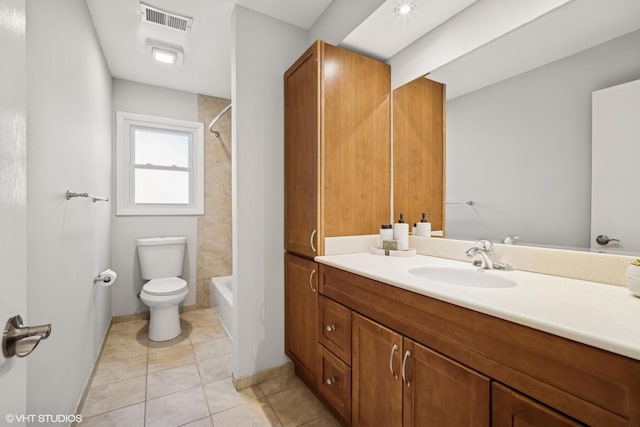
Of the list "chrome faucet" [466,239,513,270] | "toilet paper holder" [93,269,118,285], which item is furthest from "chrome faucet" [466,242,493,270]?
"toilet paper holder" [93,269,118,285]

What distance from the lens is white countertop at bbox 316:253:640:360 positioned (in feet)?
1.92

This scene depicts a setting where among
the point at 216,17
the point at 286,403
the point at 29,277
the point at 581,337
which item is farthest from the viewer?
the point at 216,17

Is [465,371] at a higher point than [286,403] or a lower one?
higher

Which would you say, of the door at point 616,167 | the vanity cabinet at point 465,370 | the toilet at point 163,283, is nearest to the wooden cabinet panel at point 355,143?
the vanity cabinet at point 465,370

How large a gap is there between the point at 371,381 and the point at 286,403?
787 millimetres

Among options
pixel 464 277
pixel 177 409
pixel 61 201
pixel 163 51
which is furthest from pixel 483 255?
pixel 163 51

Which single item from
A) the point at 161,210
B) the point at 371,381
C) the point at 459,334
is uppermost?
the point at 161,210

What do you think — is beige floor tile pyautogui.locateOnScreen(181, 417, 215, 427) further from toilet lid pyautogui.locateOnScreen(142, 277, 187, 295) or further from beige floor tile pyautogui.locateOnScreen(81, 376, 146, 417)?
toilet lid pyautogui.locateOnScreen(142, 277, 187, 295)

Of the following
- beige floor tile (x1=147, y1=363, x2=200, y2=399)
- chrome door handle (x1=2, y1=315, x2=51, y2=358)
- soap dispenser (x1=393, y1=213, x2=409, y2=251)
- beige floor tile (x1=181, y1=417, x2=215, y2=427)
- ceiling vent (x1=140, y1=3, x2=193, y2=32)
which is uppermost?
ceiling vent (x1=140, y1=3, x2=193, y2=32)

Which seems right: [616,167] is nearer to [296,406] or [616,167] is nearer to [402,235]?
[402,235]

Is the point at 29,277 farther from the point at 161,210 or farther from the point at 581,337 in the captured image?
the point at 161,210

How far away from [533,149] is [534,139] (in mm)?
44

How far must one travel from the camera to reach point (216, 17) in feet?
6.28

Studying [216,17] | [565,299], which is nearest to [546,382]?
[565,299]
